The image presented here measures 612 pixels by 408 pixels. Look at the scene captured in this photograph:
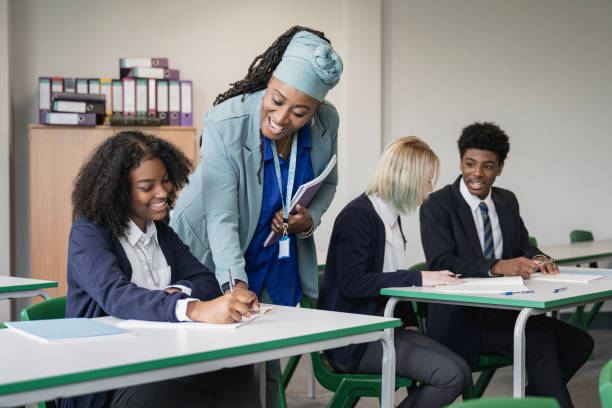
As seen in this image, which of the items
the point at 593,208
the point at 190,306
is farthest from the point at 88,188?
the point at 593,208

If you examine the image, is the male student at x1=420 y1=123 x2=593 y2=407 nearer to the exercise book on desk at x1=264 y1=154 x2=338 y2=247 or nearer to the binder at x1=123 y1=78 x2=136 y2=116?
the exercise book on desk at x1=264 y1=154 x2=338 y2=247

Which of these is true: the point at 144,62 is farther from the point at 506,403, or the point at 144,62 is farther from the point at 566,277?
the point at 506,403

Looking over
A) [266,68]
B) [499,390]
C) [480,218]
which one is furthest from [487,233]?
[266,68]

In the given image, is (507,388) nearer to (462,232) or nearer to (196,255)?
(462,232)

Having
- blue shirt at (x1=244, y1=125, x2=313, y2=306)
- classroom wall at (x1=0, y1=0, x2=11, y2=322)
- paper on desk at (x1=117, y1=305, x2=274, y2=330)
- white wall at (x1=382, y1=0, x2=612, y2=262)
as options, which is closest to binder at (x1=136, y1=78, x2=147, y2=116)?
classroom wall at (x1=0, y1=0, x2=11, y2=322)

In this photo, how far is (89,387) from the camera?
1.13 m

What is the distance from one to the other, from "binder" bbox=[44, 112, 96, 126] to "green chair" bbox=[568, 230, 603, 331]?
3353 mm

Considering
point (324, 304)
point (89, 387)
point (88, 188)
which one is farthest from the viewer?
point (324, 304)

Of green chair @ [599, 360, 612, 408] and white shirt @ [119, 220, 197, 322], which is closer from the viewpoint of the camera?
green chair @ [599, 360, 612, 408]

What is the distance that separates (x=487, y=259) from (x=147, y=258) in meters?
1.40

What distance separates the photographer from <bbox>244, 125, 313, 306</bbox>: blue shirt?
205 cm

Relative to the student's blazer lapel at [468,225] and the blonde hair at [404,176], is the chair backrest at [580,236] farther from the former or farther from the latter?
the blonde hair at [404,176]

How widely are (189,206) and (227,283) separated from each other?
378 mm

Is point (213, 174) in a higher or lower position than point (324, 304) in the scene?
higher
